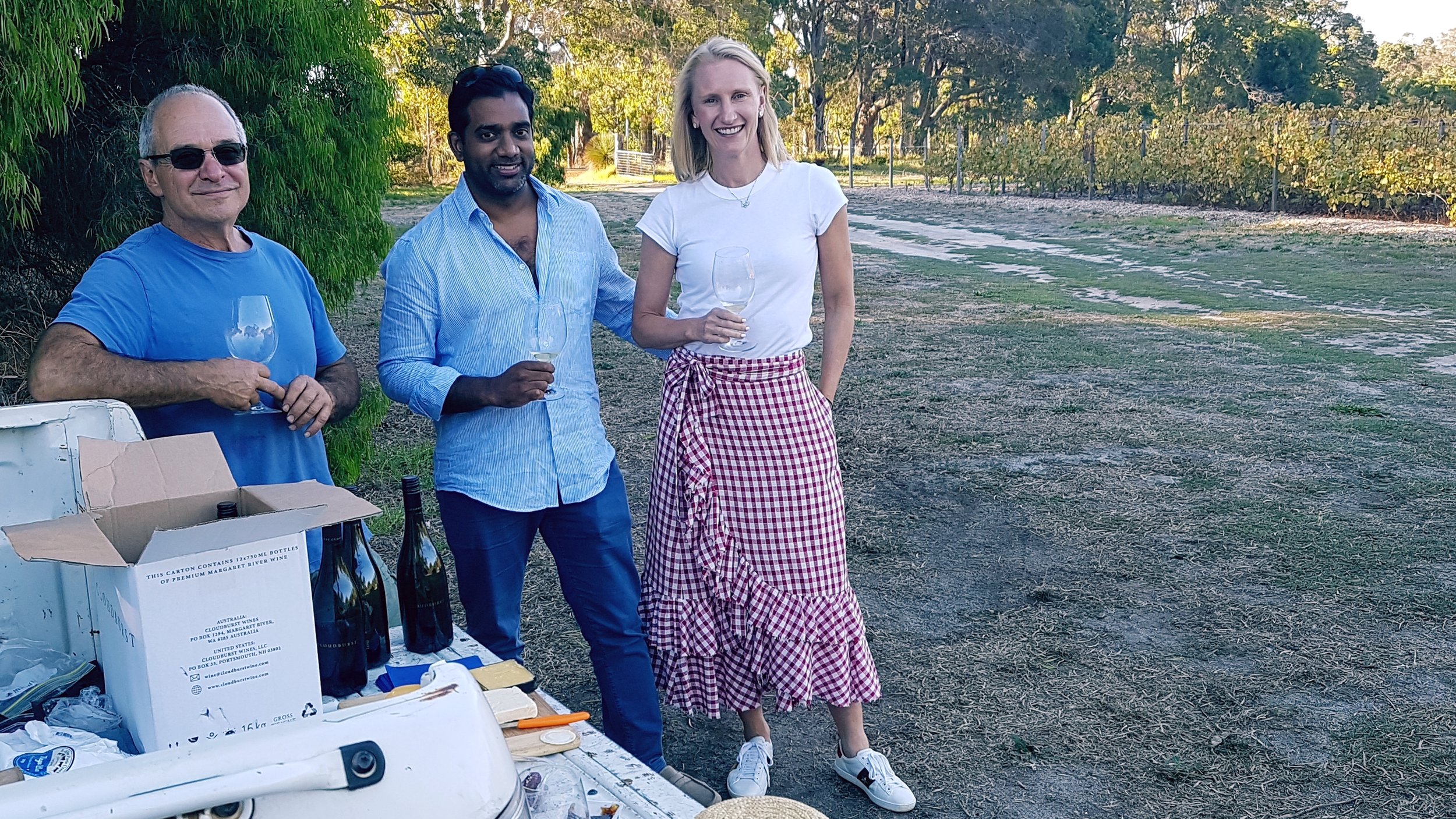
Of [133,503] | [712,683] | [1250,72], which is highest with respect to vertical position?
[1250,72]

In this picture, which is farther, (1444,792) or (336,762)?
(1444,792)

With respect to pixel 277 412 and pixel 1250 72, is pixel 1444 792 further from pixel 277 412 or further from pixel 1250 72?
pixel 1250 72

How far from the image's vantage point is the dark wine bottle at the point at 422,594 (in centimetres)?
230

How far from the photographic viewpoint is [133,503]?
5.90 ft

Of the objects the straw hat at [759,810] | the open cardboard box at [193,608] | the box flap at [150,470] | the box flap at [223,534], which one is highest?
the box flap at [150,470]

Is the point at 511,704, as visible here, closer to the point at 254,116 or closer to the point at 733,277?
the point at 733,277

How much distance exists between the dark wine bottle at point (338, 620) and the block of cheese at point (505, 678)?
219 millimetres

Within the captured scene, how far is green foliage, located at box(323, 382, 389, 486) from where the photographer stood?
18.2 ft

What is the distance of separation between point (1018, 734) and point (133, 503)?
2816mm

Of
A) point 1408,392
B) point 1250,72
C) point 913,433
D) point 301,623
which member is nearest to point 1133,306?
point 1408,392

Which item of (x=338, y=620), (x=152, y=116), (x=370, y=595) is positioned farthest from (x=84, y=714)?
(x=152, y=116)

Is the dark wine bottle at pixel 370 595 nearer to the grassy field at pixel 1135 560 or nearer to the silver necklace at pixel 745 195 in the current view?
the silver necklace at pixel 745 195

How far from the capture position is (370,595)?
89.6 inches

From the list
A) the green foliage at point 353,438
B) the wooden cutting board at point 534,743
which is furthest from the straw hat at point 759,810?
the green foliage at point 353,438
